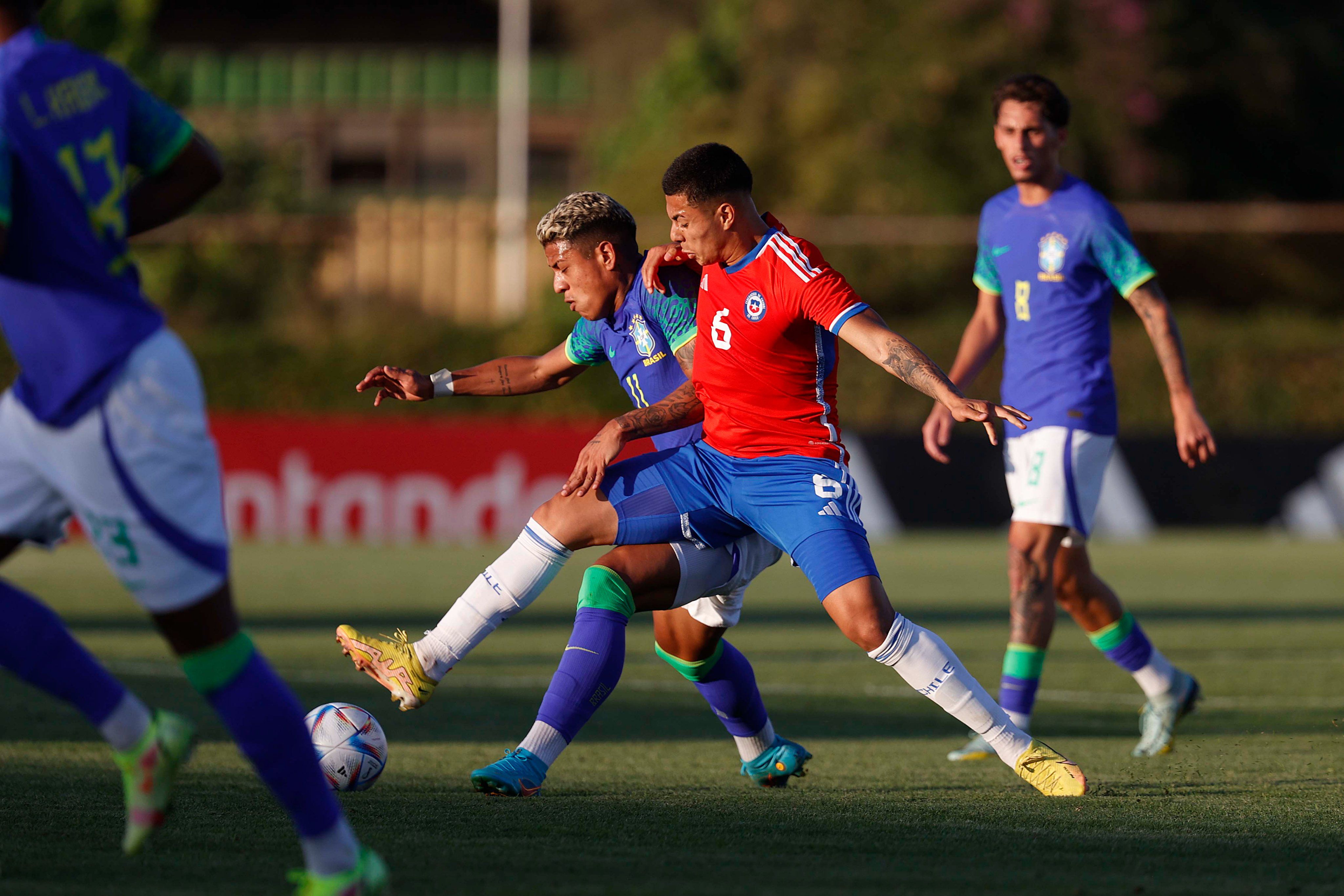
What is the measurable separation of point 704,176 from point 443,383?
1190mm

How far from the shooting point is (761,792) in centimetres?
532

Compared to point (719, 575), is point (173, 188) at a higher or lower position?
higher

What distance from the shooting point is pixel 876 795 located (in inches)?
204

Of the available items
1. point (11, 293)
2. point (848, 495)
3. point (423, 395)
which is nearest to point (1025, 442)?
point (848, 495)

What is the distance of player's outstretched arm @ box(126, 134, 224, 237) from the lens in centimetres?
382

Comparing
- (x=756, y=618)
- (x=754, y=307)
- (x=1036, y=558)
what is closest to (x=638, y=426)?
(x=754, y=307)

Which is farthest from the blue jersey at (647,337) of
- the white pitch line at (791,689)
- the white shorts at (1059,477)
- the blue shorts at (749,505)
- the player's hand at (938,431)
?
the white pitch line at (791,689)

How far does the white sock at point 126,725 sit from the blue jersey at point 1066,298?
3.86 metres

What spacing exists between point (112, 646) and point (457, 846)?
246 inches

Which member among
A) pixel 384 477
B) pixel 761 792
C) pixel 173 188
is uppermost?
pixel 173 188

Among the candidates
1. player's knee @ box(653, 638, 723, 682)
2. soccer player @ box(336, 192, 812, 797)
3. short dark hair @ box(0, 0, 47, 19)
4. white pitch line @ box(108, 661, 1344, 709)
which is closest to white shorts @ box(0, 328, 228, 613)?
short dark hair @ box(0, 0, 47, 19)

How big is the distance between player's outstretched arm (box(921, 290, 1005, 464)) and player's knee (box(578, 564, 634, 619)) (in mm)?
1988

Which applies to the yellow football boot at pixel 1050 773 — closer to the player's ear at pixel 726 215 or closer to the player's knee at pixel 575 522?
the player's knee at pixel 575 522

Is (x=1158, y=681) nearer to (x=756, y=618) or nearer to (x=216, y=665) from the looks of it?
(x=216, y=665)
